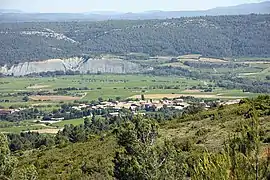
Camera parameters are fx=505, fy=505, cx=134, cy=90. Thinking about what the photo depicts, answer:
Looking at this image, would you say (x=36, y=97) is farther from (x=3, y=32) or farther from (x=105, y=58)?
(x=3, y=32)

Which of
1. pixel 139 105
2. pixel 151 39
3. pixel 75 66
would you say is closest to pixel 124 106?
pixel 139 105

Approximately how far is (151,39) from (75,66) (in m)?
36.8

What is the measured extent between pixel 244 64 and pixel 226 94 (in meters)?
38.1

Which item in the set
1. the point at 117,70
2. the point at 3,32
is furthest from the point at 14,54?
the point at 117,70

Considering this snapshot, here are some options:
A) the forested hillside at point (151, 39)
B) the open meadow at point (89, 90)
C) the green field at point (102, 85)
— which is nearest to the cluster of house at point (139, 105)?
the open meadow at point (89, 90)

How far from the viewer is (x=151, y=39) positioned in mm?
148500

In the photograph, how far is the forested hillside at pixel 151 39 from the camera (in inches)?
5212

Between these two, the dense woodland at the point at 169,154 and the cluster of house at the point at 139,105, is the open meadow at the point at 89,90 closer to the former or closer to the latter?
the cluster of house at the point at 139,105

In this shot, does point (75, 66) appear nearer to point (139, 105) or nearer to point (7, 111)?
point (7, 111)

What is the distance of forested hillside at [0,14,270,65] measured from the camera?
434 ft

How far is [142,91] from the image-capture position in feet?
252

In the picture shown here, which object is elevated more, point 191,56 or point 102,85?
point 102,85

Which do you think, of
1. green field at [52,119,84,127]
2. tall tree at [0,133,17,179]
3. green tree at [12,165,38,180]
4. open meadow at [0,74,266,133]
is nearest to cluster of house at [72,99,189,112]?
open meadow at [0,74,266,133]

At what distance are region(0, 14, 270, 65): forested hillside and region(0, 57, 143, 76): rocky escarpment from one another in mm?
5794
